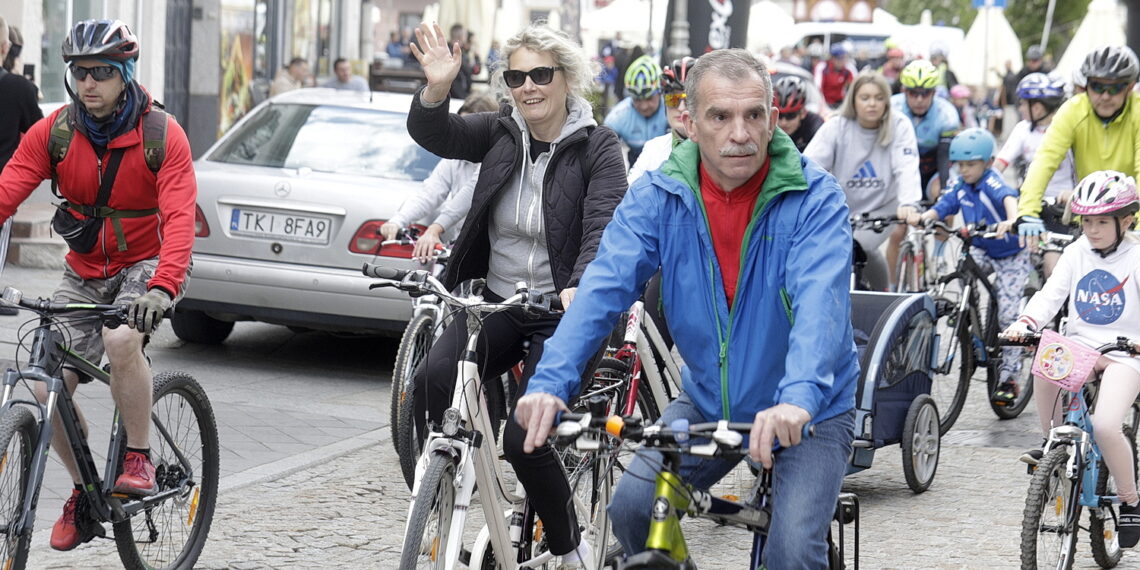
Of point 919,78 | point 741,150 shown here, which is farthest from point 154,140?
point 919,78

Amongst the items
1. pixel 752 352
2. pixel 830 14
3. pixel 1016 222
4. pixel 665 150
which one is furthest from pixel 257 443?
pixel 830 14

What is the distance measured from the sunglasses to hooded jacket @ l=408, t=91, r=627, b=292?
11.5 ft

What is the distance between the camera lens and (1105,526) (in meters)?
6.05

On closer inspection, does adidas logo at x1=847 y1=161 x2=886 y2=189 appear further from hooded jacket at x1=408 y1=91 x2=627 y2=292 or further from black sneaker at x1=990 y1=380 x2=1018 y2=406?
hooded jacket at x1=408 y1=91 x2=627 y2=292

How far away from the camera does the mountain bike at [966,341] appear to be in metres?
8.74

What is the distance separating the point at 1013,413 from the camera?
30.0 ft

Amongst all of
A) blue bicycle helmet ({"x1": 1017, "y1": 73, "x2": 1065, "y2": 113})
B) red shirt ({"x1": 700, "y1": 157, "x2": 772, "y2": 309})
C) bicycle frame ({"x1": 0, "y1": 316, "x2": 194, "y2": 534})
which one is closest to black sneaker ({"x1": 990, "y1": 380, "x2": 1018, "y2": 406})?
blue bicycle helmet ({"x1": 1017, "y1": 73, "x2": 1065, "y2": 113})

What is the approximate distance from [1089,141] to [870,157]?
1716 mm

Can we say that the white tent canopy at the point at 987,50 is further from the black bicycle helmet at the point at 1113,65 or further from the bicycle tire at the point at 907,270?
the black bicycle helmet at the point at 1113,65

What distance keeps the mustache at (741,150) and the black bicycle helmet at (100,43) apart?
88.7 inches

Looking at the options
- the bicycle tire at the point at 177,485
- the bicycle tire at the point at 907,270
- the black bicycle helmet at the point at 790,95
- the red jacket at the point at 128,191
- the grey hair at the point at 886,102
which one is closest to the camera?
the red jacket at the point at 128,191

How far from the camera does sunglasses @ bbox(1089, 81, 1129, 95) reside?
7882mm

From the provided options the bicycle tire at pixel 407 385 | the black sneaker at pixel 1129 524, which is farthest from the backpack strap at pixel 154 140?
the black sneaker at pixel 1129 524

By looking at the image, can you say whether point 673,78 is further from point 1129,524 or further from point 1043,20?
point 1043,20
